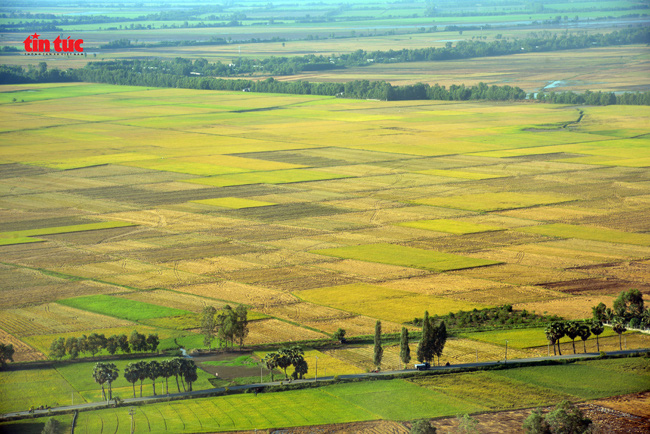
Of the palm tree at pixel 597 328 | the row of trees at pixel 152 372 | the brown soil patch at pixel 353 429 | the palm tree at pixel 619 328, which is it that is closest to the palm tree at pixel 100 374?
the row of trees at pixel 152 372

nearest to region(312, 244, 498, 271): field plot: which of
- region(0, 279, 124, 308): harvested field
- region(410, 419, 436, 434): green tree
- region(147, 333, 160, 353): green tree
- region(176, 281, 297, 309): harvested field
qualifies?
region(176, 281, 297, 309): harvested field

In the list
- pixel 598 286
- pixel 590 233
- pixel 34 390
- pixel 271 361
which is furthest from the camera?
pixel 590 233

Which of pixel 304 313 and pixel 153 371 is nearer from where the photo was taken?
pixel 153 371

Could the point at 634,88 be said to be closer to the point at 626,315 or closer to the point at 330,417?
the point at 626,315

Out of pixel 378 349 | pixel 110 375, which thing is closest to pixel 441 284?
pixel 378 349

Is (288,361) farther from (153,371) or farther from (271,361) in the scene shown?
(153,371)

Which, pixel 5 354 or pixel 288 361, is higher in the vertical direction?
pixel 5 354

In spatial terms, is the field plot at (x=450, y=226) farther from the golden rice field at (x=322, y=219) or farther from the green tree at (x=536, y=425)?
the green tree at (x=536, y=425)
